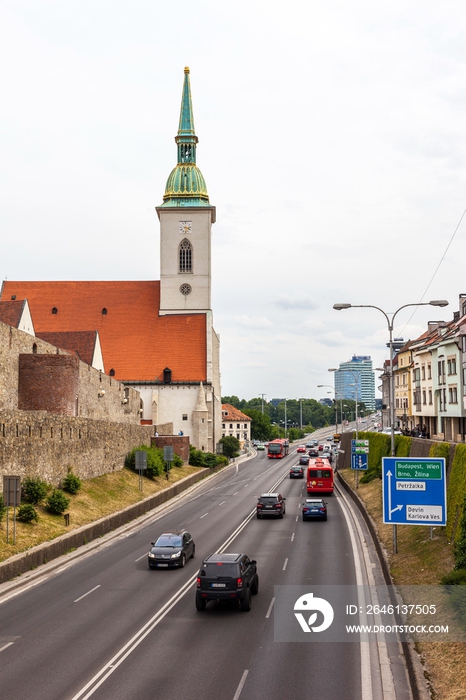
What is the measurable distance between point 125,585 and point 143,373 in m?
59.7

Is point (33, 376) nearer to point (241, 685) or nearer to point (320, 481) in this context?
point (320, 481)

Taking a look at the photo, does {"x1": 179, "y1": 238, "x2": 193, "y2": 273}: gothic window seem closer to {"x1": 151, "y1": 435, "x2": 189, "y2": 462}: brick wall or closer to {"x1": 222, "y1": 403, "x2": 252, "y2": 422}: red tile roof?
{"x1": 151, "y1": 435, "x2": 189, "y2": 462}: brick wall

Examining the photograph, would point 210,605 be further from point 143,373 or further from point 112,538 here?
point 143,373

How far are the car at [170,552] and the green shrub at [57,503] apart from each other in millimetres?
7196

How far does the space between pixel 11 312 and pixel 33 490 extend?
23.6 metres

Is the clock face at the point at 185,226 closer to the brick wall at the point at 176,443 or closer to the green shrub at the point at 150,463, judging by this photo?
the brick wall at the point at 176,443

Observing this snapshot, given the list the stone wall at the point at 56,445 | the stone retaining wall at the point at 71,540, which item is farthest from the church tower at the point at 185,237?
the stone retaining wall at the point at 71,540

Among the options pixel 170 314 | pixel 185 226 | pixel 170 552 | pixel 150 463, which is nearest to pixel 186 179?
pixel 185 226

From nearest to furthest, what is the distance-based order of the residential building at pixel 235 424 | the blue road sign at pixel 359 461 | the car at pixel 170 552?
1. the car at pixel 170 552
2. the blue road sign at pixel 359 461
3. the residential building at pixel 235 424

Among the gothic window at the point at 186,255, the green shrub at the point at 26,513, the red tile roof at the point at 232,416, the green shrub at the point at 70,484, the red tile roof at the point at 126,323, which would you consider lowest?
the green shrub at the point at 26,513

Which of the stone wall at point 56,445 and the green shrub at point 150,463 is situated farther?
the green shrub at point 150,463

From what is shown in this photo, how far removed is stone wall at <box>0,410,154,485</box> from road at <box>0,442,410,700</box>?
18.8 ft

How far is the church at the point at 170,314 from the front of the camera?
80250 mm

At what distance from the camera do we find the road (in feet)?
42.6
